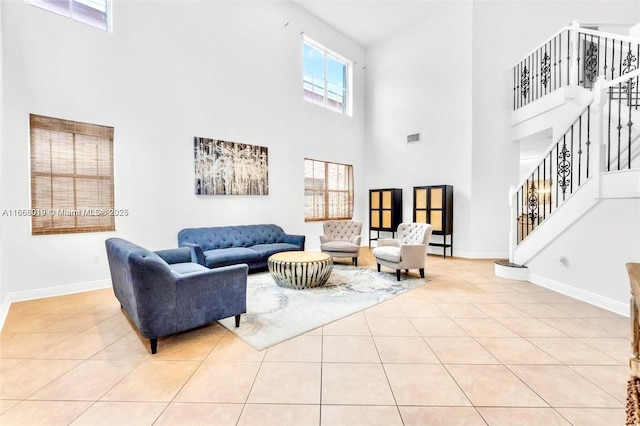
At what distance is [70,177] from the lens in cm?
387

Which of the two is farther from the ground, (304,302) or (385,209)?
(385,209)

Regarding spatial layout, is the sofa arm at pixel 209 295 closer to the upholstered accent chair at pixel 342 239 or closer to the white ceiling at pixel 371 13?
the upholstered accent chair at pixel 342 239

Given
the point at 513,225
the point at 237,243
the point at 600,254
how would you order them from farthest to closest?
the point at 237,243 → the point at 513,225 → the point at 600,254

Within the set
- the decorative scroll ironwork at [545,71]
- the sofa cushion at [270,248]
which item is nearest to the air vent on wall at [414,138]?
the decorative scroll ironwork at [545,71]

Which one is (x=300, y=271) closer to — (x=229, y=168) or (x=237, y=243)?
(x=237, y=243)

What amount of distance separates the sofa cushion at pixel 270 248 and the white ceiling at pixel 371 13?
221 inches

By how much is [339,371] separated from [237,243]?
11.9 feet

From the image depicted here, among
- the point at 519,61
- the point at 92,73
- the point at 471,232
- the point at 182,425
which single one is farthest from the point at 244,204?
the point at 519,61

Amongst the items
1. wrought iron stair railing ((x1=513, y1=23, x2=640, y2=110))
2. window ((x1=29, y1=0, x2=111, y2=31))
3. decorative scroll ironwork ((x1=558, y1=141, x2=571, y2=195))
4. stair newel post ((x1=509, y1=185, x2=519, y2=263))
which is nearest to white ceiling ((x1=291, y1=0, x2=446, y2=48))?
wrought iron stair railing ((x1=513, y1=23, x2=640, y2=110))

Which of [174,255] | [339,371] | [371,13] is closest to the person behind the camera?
[339,371]

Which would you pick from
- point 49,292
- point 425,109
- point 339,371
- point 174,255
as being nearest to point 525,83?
point 425,109

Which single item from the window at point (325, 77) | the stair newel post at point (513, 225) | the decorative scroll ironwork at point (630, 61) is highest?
the window at point (325, 77)

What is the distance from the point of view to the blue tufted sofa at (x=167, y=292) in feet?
7.41

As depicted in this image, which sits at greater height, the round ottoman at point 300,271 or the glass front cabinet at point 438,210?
the glass front cabinet at point 438,210
